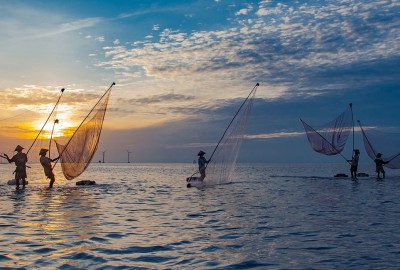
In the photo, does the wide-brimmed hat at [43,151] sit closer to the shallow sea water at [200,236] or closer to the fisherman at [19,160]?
the fisherman at [19,160]

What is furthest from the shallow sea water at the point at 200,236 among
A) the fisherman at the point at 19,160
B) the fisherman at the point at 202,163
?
the fisherman at the point at 202,163

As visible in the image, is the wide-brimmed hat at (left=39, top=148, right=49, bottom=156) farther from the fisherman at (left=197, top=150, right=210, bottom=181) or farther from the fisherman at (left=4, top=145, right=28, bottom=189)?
the fisherman at (left=197, top=150, right=210, bottom=181)

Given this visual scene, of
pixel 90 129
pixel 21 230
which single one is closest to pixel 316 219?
pixel 21 230

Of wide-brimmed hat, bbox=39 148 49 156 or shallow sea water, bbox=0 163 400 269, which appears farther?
wide-brimmed hat, bbox=39 148 49 156

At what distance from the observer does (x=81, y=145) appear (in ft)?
108

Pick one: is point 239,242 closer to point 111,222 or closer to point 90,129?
point 111,222

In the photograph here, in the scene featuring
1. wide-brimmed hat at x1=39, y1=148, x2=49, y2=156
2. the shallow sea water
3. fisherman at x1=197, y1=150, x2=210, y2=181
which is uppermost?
wide-brimmed hat at x1=39, y1=148, x2=49, y2=156

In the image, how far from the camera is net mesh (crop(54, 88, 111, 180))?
32625 millimetres

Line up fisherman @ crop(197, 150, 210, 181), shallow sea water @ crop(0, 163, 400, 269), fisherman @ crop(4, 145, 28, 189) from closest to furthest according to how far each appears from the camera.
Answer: shallow sea water @ crop(0, 163, 400, 269), fisherman @ crop(4, 145, 28, 189), fisherman @ crop(197, 150, 210, 181)

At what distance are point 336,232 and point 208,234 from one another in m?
4.24

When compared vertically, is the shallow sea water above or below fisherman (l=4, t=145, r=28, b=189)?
below

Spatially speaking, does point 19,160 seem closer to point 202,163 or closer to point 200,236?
point 202,163

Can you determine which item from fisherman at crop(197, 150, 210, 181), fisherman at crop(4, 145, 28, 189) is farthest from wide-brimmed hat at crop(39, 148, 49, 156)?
fisherman at crop(197, 150, 210, 181)

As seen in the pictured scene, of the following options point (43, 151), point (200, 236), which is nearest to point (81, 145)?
point (43, 151)
